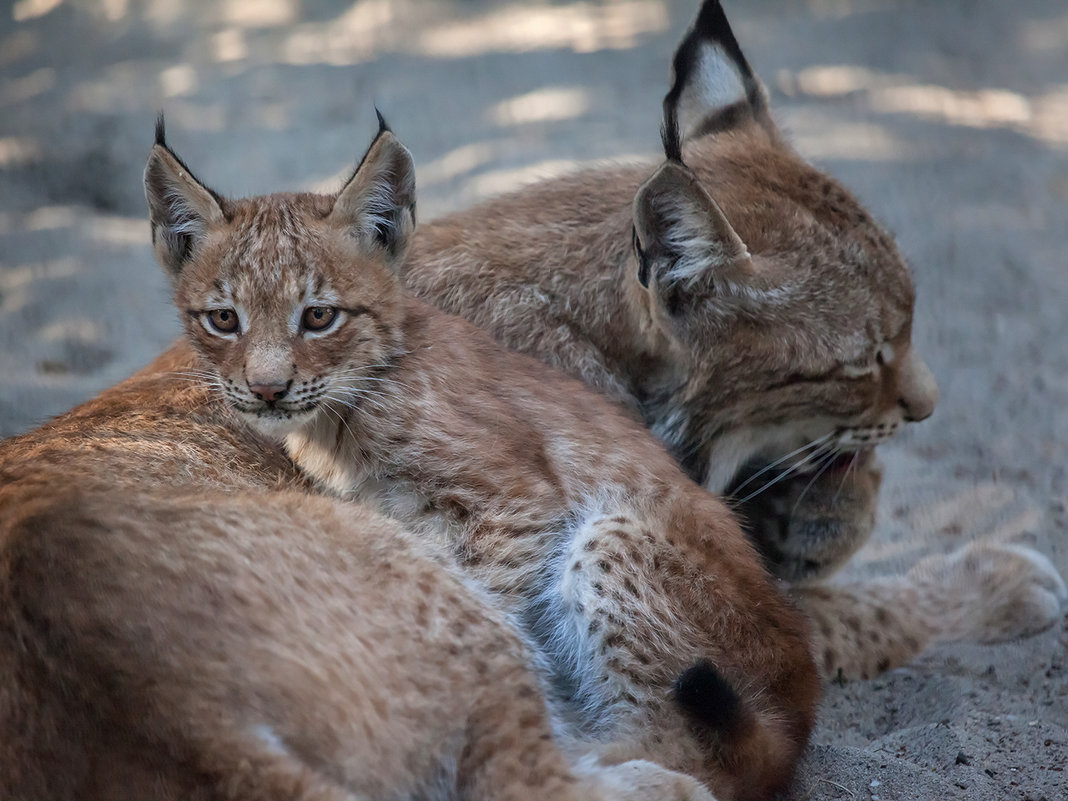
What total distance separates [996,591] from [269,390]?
2894 mm

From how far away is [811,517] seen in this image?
4.36m

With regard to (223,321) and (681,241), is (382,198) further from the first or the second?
(681,241)

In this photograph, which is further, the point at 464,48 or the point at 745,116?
the point at 464,48

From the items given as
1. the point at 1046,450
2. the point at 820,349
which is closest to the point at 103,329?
the point at 820,349

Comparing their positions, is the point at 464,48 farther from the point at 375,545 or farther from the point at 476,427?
the point at 375,545

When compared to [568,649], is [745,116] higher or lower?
higher

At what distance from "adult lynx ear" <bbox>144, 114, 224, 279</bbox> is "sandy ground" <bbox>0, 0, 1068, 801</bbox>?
161cm

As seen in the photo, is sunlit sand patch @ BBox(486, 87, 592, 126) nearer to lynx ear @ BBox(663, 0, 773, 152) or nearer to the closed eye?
lynx ear @ BBox(663, 0, 773, 152)

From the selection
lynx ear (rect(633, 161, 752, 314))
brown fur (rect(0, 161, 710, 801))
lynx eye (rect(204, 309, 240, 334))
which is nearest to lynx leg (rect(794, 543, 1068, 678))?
lynx ear (rect(633, 161, 752, 314))

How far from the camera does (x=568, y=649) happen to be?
3398mm

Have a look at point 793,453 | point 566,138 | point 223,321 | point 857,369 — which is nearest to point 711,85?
point 857,369

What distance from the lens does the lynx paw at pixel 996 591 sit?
183 inches

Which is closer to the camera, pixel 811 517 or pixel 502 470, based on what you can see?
pixel 502 470

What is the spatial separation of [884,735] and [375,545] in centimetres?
187
